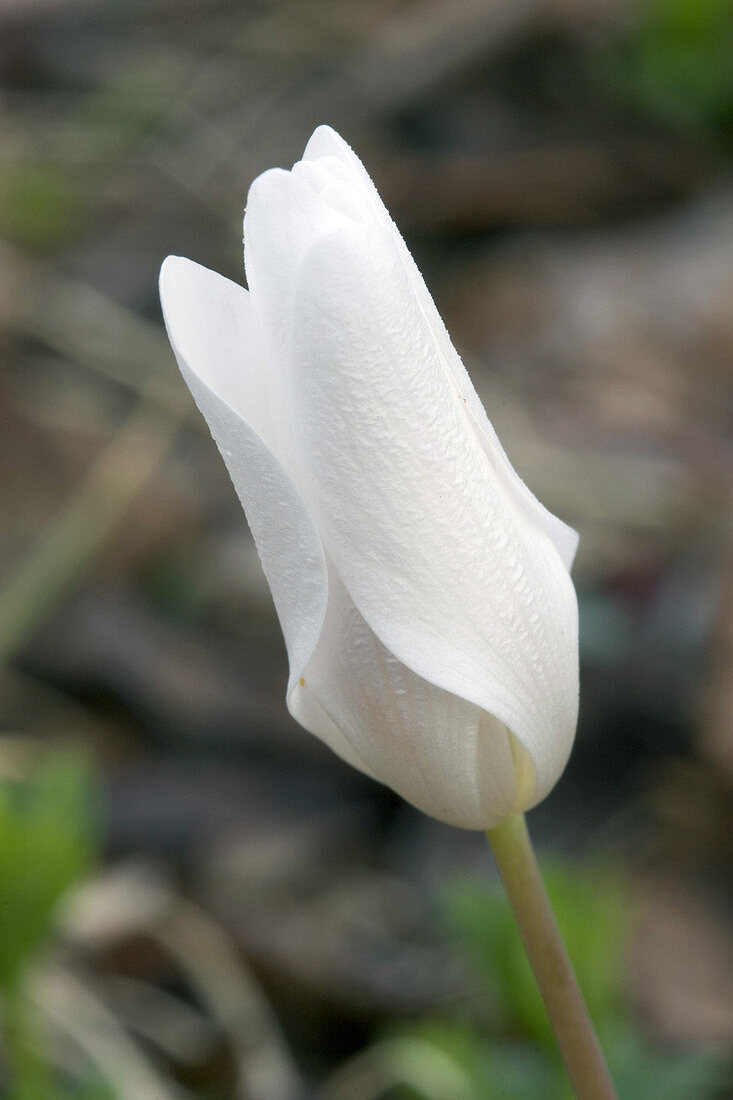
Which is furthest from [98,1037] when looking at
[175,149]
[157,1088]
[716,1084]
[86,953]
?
[175,149]

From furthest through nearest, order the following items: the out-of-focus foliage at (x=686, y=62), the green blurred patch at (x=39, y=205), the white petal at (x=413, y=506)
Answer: the green blurred patch at (x=39, y=205), the out-of-focus foliage at (x=686, y=62), the white petal at (x=413, y=506)

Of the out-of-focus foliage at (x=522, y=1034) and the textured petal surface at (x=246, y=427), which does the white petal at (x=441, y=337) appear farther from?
the out-of-focus foliage at (x=522, y=1034)

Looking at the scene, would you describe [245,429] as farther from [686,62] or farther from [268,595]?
[686,62]

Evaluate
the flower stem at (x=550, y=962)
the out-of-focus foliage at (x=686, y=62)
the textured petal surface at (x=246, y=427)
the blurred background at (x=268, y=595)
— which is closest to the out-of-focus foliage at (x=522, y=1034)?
the blurred background at (x=268, y=595)

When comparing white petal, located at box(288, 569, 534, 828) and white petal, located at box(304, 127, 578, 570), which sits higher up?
white petal, located at box(304, 127, 578, 570)

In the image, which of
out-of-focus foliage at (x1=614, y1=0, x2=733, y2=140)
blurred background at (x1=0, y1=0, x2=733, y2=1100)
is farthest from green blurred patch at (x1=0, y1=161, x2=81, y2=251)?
out-of-focus foliage at (x1=614, y1=0, x2=733, y2=140)

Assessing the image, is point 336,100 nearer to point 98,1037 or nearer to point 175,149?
point 175,149

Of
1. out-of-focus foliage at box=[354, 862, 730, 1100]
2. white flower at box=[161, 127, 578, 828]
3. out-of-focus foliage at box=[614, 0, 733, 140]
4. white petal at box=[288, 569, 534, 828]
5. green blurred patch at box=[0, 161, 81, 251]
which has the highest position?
out-of-focus foliage at box=[614, 0, 733, 140]

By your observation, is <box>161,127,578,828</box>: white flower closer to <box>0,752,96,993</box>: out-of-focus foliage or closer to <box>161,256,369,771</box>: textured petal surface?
<box>161,256,369,771</box>: textured petal surface
